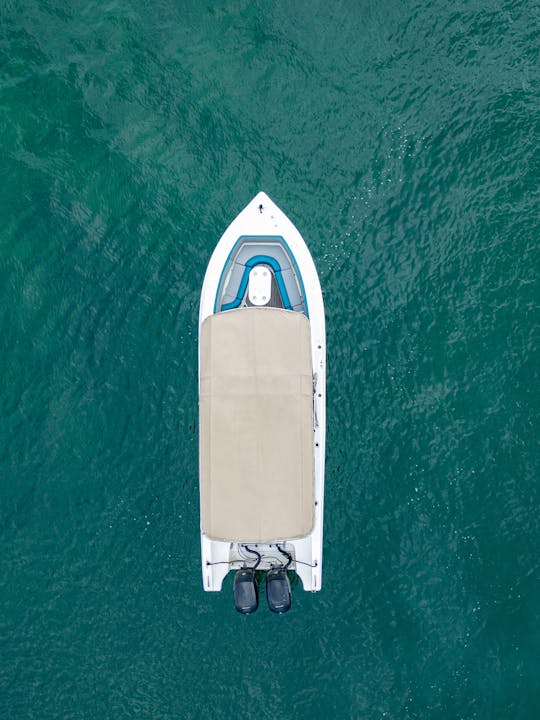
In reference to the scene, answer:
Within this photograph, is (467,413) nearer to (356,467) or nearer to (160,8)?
(356,467)

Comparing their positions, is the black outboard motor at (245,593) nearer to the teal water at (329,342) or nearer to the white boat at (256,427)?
the white boat at (256,427)

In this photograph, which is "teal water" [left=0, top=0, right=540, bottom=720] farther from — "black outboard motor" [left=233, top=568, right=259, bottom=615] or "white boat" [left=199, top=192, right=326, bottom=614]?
"white boat" [left=199, top=192, right=326, bottom=614]

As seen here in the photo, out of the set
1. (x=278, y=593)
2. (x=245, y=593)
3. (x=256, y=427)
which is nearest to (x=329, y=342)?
(x=256, y=427)

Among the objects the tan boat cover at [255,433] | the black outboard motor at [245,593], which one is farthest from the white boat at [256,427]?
the black outboard motor at [245,593]

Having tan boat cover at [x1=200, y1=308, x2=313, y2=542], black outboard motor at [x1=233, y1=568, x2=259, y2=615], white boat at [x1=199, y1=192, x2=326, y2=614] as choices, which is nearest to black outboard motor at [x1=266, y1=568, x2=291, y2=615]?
white boat at [x1=199, y1=192, x2=326, y2=614]

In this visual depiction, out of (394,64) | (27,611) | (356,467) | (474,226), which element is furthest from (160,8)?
(27,611)

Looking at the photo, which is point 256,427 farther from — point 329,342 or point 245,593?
point 329,342
